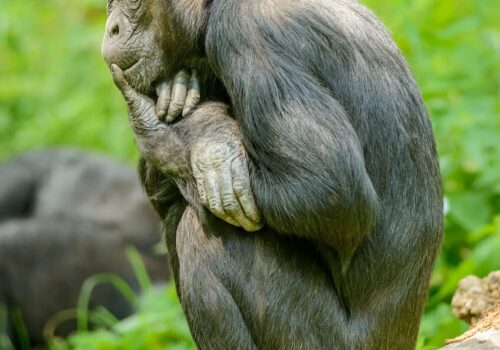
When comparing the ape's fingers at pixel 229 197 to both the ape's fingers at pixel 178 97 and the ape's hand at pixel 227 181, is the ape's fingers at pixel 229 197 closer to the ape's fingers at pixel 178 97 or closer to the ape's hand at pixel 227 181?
the ape's hand at pixel 227 181

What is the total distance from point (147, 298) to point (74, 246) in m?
2.36

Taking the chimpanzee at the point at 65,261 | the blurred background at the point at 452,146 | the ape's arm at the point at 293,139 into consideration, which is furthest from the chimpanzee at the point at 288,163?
the chimpanzee at the point at 65,261

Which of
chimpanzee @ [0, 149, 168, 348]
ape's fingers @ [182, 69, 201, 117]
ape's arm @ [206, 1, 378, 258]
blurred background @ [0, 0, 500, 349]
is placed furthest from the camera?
chimpanzee @ [0, 149, 168, 348]

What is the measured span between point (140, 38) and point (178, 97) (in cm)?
27

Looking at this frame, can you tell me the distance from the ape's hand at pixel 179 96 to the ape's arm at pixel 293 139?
304 mm

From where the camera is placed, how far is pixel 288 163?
3893mm

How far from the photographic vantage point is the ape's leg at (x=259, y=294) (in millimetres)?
4066

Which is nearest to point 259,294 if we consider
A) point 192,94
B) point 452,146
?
point 192,94

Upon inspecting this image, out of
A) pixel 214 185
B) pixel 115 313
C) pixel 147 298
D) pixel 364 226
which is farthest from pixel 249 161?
pixel 115 313

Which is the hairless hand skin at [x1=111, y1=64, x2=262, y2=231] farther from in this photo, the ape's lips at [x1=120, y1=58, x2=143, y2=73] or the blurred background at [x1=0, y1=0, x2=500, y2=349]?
the blurred background at [x1=0, y1=0, x2=500, y2=349]

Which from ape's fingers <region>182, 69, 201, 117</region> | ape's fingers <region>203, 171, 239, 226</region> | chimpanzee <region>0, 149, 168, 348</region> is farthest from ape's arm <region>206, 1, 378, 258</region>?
chimpanzee <region>0, 149, 168, 348</region>

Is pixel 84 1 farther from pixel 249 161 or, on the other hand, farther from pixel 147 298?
pixel 249 161

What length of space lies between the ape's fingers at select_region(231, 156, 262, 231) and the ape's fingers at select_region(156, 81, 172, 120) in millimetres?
426

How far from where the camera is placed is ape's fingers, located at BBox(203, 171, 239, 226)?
4.00m
